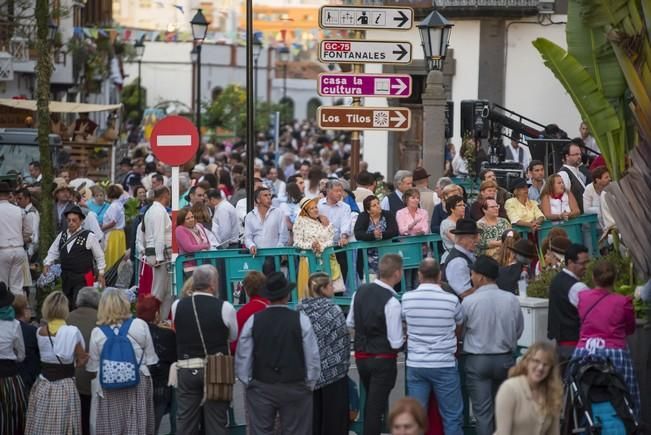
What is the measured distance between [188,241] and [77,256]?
1638 millimetres

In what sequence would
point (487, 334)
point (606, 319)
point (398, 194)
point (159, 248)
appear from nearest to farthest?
point (606, 319)
point (487, 334)
point (159, 248)
point (398, 194)

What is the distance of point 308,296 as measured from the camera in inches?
479

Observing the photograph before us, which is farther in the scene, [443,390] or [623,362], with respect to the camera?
[443,390]

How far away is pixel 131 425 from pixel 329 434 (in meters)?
1.60

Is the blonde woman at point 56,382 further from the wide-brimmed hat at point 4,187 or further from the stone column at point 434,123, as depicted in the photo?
the stone column at point 434,123

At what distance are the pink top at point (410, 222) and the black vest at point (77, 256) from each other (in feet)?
12.2

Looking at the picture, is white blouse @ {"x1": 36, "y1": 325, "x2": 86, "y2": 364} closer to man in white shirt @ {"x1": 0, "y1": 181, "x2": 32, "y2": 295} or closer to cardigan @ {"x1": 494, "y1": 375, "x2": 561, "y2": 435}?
cardigan @ {"x1": 494, "y1": 375, "x2": 561, "y2": 435}

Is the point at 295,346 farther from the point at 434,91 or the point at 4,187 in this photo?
the point at 434,91

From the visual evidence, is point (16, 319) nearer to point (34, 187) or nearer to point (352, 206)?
point (352, 206)

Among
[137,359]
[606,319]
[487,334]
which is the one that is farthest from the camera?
[137,359]

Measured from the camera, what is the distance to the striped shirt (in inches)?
456

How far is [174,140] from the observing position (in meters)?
16.3

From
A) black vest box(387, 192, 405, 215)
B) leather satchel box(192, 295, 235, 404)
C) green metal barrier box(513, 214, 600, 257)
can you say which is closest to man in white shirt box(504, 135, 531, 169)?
black vest box(387, 192, 405, 215)

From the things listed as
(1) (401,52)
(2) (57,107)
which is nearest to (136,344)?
(1) (401,52)
